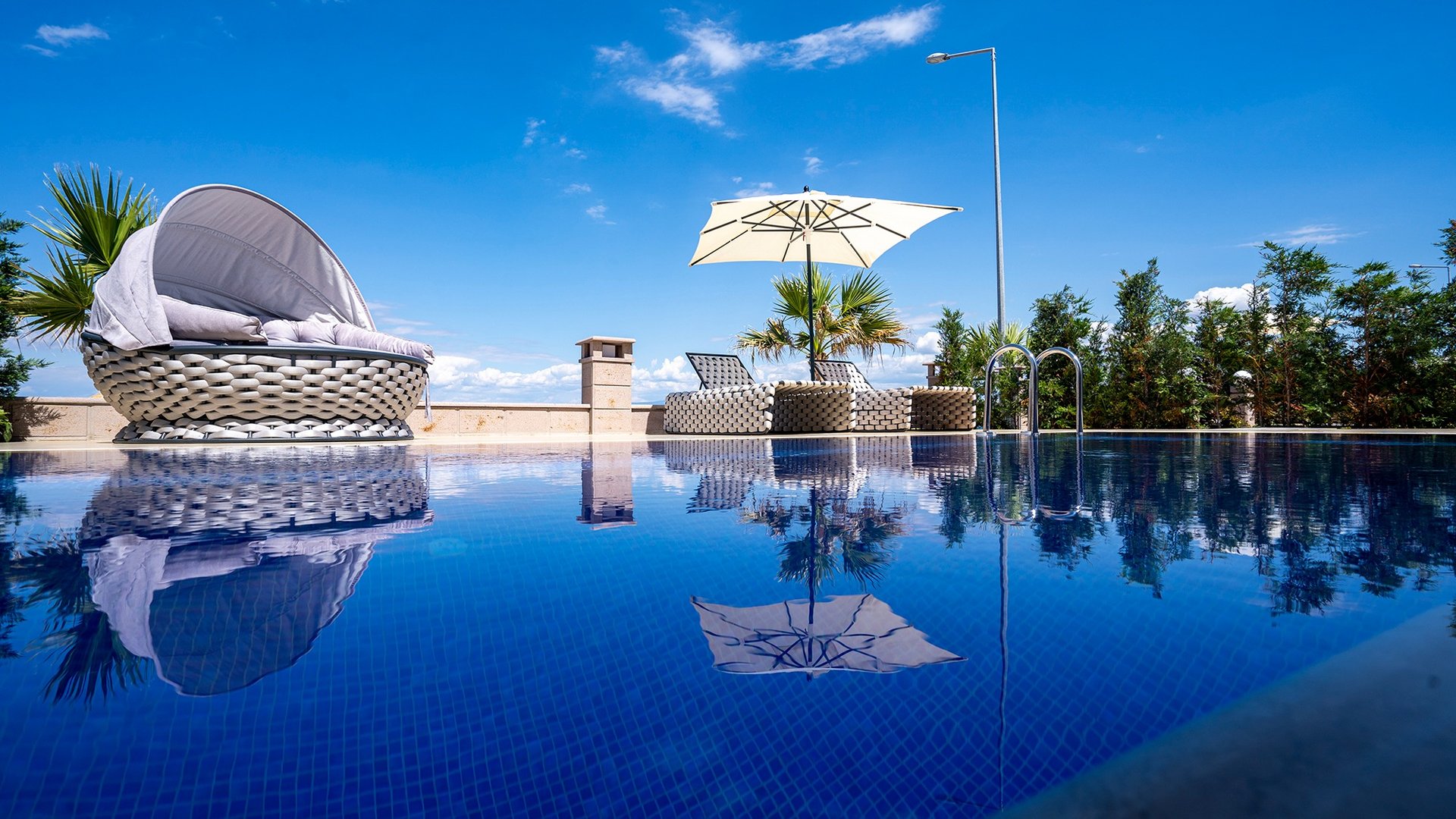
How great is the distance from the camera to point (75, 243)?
969 centimetres

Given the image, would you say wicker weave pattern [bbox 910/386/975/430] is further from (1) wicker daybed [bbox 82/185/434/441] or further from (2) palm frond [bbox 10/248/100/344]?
(2) palm frond [bbox 10/248/100/344]

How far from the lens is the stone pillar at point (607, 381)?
11.9 metres

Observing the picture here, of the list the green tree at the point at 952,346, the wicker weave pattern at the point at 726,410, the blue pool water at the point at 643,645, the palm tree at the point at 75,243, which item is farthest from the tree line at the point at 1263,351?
the palm tree at the point at 75,243

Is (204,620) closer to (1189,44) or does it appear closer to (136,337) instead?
(136,337)

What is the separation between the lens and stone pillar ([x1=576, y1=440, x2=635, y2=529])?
2.02 m

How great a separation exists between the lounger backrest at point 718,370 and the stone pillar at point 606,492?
246 inches

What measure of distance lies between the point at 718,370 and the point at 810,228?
2.79m

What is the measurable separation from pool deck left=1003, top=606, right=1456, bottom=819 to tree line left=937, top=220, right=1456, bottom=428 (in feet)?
35.0

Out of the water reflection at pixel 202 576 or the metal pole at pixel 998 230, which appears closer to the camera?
the water reflection at pixel 202 576

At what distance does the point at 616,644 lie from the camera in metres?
0.95

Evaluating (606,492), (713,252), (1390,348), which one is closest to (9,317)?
(713,252)

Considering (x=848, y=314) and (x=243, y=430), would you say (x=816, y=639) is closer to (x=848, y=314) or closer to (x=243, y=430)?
(x=243, y=430)

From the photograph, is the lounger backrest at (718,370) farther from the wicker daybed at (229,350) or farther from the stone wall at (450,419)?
the wicker daybed at (229,350)

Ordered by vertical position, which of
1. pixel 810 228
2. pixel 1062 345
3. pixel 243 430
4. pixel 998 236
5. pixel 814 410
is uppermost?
pixel 998 236
